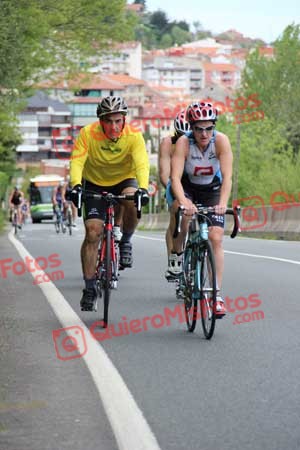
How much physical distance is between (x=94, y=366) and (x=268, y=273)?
741cm

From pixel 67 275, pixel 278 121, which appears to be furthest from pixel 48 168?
pixel 67 275

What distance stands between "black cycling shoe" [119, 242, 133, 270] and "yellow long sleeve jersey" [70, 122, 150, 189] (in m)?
1.37

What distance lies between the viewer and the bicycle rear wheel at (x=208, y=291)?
29.5 feet

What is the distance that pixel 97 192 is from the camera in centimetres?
1102

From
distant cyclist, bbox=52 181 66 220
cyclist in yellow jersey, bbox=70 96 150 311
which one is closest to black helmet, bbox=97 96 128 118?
cyclist in yellow jersey, bbox=70 96 150 311

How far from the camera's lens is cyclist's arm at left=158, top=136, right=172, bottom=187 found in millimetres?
12250

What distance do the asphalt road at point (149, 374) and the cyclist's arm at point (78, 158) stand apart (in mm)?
1192

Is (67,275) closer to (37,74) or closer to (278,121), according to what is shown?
(37,74)

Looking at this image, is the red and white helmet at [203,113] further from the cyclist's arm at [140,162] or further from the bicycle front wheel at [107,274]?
the bicycle front wheel at [107,274]

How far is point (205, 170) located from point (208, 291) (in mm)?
1315

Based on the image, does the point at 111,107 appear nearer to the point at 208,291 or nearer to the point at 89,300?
the point at 89,300
